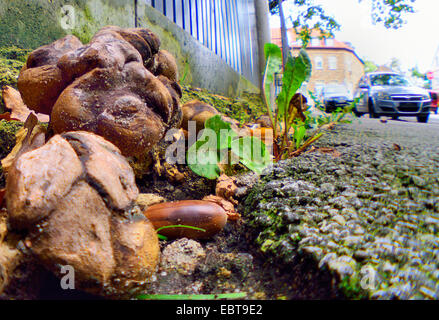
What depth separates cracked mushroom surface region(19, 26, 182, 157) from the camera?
747mm

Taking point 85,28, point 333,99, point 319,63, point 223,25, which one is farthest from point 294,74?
point 319,63

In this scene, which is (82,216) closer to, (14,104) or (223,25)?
(14,104)

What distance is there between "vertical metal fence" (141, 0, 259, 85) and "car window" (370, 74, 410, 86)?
3341 millimetres

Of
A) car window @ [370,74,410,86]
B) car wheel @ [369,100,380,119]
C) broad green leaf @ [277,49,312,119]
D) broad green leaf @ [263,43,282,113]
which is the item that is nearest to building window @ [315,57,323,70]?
car window @ [370,74,410,86]

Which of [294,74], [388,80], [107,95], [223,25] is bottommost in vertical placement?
[107,95]

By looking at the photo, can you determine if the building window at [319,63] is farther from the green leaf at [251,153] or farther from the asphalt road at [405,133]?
the green leaf at [251,153]

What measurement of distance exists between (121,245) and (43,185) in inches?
7.0

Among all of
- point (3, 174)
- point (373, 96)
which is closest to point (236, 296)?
point (3, 174)

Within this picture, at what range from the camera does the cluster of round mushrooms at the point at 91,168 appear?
1.71ft

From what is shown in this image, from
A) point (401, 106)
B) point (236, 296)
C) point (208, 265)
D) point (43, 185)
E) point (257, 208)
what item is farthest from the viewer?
point (401, 106)

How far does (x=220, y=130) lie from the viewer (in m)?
1.04

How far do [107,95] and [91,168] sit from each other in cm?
28

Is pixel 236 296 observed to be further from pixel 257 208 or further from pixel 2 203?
pixel 2 203

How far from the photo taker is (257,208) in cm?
95
